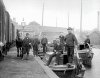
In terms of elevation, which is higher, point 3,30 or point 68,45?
point 3,30

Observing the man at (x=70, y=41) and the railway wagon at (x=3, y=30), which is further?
the railway wagon at (x=3, y=30)

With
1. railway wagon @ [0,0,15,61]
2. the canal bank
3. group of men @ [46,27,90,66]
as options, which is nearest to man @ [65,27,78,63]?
group of men @ [46,27,90,66]

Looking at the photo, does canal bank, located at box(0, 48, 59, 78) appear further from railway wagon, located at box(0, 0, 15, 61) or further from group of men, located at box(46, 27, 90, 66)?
railway wagon, located at box(0, 0, 15, 61)

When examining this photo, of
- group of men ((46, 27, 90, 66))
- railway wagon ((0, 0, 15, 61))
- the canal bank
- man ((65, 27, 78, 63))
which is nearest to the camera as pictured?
the canal bank

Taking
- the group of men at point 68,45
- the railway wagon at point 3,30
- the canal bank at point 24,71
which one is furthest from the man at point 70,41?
the railway wagon at point 3,30

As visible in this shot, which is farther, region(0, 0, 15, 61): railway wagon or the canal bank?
region(0, 0, 15, 61): railway wagon

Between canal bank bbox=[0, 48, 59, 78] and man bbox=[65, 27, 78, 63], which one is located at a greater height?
man bbox=[65, 27, 78, 63]

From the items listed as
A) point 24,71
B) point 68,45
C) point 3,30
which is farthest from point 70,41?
point 3,30

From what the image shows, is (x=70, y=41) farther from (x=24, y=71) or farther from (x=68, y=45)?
(x=24, y=71)

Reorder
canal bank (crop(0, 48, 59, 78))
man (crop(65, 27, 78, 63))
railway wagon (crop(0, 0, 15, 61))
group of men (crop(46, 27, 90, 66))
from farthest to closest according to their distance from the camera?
railway wagon (crop(0, 0, 15, 61))
man (crop(65, 27, 78, 63))
group of men (crop(46, 27, 90, 66))
canal bank (crop(0, 48, 59, 78))

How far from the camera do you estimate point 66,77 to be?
1132 centimetres

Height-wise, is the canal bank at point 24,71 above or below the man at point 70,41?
below

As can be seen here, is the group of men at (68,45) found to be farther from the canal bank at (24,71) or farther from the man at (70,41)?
the canal bank at (24,71)

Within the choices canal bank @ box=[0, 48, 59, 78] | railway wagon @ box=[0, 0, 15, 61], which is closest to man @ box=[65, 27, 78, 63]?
canal bank @ box=[0, 48, 59, 78]
